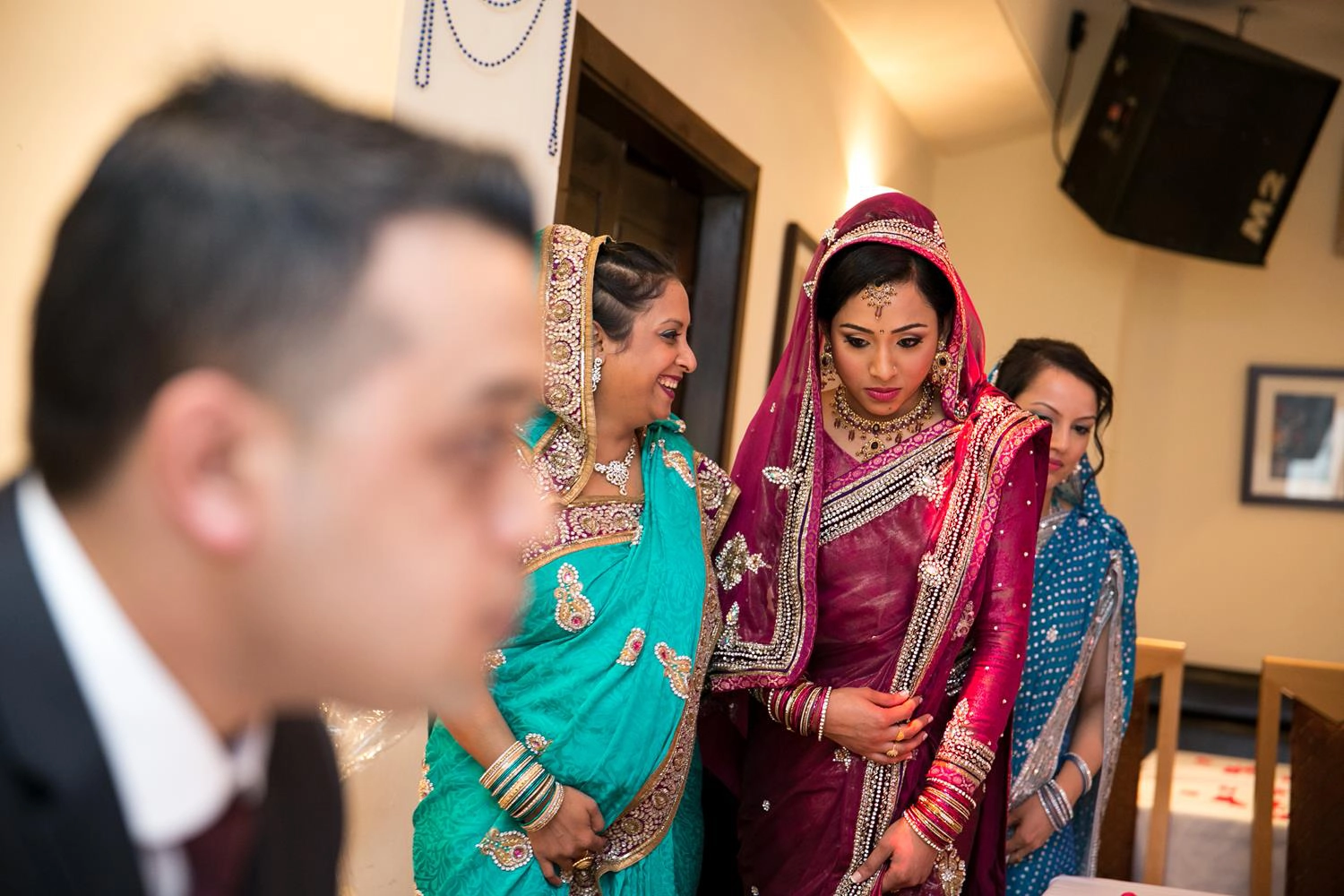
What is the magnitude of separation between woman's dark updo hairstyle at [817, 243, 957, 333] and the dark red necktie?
4.75ft

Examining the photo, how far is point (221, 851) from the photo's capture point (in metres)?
0.45

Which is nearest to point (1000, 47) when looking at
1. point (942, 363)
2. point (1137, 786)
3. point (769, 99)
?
point (769, 99)

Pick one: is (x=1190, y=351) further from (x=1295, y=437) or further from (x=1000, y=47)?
(x=1000, y=47)

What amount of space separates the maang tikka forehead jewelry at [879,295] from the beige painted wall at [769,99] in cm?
136

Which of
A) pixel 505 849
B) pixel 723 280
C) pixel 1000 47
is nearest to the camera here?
pixel 505 849

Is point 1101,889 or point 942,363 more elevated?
point 942,363

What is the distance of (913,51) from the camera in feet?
16.2

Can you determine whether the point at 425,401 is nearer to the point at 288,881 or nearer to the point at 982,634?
the point at 288,881

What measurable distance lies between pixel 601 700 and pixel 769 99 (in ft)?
9.52

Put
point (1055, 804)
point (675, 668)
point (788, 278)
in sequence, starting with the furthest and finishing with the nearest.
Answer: point (788, 278)
point (1055, 804)
point (675, 668)

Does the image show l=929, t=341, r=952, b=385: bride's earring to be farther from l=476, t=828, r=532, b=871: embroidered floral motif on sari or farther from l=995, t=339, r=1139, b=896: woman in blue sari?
l=476, t=828, r=532, b=871: embroidered floral motif on sari

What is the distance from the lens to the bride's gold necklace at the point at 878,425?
6.09ft

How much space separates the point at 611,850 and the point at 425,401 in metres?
1.40

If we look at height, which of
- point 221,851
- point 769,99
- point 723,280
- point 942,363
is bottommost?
point 221,851
